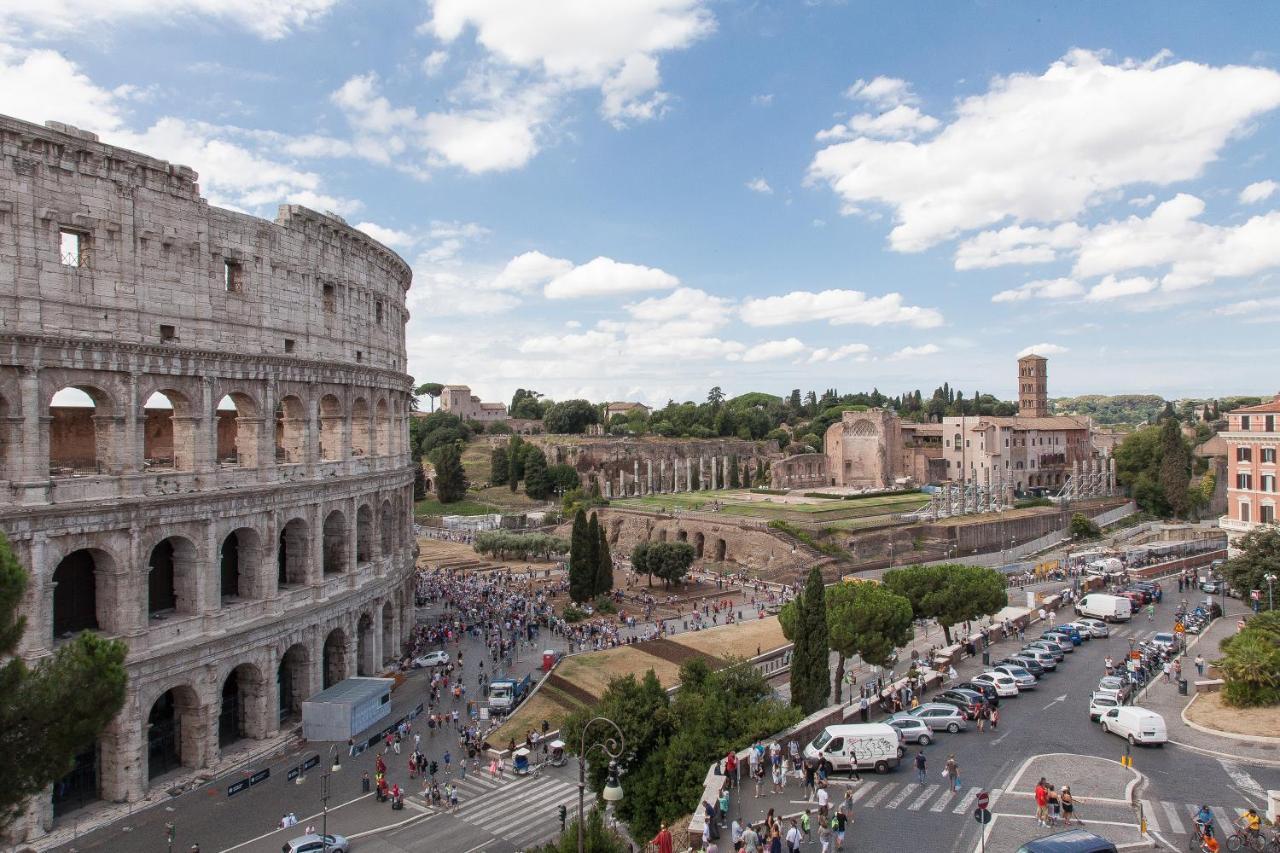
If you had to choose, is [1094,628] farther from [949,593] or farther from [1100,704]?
[1100,704]

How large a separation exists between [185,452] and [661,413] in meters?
111

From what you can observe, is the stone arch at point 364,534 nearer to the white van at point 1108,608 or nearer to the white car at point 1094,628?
the white car at point 1094,628

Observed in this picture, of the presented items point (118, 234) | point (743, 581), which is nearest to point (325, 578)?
point (118, 234)

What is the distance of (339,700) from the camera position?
26594 millimetres

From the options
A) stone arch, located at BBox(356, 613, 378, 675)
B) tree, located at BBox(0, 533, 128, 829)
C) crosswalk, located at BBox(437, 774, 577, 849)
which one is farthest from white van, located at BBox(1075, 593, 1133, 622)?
tree, located at BBox(0, 533, 128, 829)

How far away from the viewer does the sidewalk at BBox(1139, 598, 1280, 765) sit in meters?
21.1

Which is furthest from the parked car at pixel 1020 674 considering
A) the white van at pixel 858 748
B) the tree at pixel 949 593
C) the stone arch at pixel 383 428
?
the stone arch at pixel 383 428

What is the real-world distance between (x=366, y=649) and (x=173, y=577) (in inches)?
361

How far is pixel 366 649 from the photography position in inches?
1268

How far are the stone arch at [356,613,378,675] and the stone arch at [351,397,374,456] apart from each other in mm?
6438

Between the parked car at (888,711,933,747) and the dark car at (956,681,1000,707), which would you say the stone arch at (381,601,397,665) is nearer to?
the parked car at (888,711,933,747)

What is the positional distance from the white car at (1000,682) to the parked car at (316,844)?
19559mm

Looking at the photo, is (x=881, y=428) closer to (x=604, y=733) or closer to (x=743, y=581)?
(x=743, y=581)

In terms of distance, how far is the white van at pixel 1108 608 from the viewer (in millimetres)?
38094
